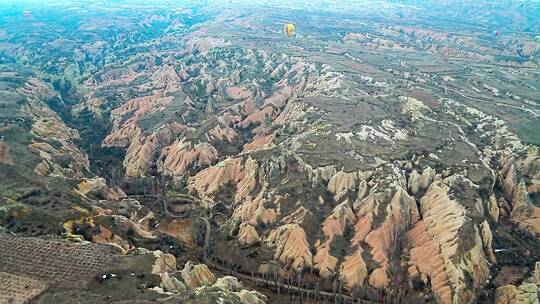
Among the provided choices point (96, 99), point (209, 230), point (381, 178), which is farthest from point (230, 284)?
point (96, 99)

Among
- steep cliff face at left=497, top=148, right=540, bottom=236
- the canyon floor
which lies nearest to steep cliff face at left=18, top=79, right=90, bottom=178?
the canyon floor

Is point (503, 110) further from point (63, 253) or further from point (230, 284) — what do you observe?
point (63, 253)

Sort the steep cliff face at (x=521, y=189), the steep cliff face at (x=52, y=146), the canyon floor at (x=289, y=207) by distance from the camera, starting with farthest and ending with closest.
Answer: the steep cliff face at (x=52, y=146) < the steep cliff face at (x=521, y=189) < the canyon floor at (x=289, y=207)

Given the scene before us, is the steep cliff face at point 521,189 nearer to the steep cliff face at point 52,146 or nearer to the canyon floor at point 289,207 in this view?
the canyon floor at point 289,207

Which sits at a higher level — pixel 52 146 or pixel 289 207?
pixel 289 207

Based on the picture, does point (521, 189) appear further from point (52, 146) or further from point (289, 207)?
point (52, 146)

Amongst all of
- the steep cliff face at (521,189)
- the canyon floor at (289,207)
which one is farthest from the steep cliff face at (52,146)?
the steep cliff face at (521,189)

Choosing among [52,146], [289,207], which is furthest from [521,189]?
[52,146]

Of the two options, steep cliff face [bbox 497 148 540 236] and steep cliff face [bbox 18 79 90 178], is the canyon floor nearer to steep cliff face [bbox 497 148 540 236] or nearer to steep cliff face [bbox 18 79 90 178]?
steep cliff face [bbox 497 148 540 236]

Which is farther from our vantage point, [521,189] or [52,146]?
[52,146]

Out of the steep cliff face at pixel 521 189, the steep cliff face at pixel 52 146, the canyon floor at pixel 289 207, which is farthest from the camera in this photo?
the steep cliff face at pixel 52 146

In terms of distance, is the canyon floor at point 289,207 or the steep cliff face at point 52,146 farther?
the steep cliff face at point 52,146
